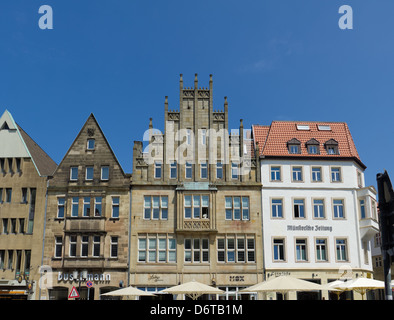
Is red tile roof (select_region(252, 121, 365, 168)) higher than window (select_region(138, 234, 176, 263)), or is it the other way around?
red tile roof (select_region(252, 121, 365, 168))

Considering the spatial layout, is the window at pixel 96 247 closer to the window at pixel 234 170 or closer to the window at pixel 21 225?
the window at pixel 21 225

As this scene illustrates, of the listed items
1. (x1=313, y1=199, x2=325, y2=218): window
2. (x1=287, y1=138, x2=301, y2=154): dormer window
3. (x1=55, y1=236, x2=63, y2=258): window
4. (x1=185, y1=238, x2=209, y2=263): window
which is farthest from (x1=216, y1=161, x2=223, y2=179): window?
(x1=55, y1=236, x2=63, y2=258): window

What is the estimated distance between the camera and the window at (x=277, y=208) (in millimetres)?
41062

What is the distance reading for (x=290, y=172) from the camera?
42156 mm

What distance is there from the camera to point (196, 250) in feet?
130

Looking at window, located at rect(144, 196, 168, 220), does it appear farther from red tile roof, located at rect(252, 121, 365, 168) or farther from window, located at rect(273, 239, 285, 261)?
red tile roof, located at rect(252, 121, 365, 168)

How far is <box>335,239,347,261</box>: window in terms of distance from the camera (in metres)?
40.5

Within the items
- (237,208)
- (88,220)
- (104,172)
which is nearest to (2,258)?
(88,220)

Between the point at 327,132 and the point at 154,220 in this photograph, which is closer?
the point at 154,220

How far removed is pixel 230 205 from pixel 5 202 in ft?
65.4

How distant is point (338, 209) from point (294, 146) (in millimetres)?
6935

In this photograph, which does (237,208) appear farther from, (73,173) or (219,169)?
(73,173)
